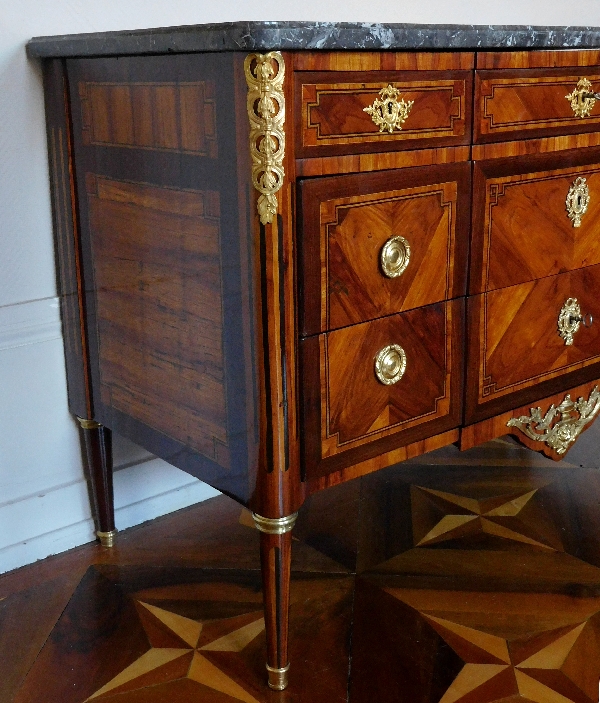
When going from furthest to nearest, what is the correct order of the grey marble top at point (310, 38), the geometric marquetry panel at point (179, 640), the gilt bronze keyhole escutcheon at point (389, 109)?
the geometric marquetry panel at point (179, 640) < the gilt bronze keyhole escutcheon at point (389, 109) < the grey marble top at point (310, 38)

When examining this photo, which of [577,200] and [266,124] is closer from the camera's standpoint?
[266,124]

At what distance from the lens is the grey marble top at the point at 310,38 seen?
2.65ft

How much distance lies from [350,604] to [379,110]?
63 centimetres

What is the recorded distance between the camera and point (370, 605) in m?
1.16

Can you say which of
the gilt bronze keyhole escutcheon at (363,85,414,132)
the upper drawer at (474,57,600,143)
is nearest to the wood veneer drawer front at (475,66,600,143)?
the upper drawer at (474,57,600,143)

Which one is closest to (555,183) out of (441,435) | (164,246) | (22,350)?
(441,435)

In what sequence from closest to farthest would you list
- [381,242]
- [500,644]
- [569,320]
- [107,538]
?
[381,242] → [500,644] → [569,320] → [107,538]

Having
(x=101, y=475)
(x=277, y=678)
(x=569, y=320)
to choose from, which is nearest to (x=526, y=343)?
(x=569, y=320)

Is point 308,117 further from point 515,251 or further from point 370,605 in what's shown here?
point 370,605

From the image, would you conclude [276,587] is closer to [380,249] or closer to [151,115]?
[380,249]

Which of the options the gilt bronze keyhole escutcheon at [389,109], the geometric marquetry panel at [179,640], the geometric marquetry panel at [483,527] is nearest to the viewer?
the gilt bronze keyhole escutcheon at [389,109]

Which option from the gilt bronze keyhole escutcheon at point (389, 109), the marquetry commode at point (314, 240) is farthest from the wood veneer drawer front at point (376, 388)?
the gilt bronze keyhole escutcheon at point (389, 109)

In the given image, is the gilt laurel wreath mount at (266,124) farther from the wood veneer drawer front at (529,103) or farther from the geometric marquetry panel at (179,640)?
the geometric marquetry panel at (179,640)

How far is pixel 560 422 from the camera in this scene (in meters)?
1.24
